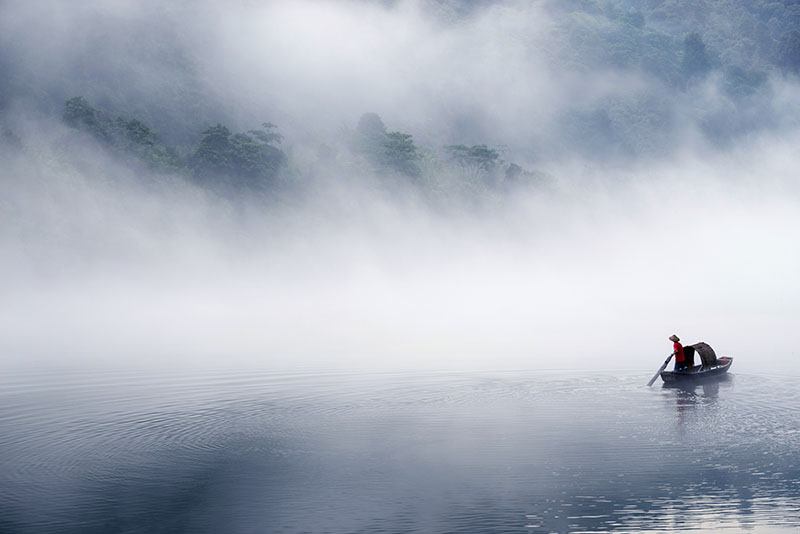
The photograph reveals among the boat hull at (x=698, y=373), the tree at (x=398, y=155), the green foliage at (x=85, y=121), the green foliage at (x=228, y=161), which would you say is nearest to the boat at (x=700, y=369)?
the boat hull at (x=698, y=373)

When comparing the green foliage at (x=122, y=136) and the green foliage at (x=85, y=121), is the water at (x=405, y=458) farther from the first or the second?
the green foliage at (x=85, y=121)

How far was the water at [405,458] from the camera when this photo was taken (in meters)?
22.4

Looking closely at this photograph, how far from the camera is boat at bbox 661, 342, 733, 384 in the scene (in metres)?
41.9

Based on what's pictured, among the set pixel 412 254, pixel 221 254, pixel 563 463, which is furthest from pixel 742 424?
pixel 412 254

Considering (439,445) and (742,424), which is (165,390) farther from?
(742,424)

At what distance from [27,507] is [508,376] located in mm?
26270

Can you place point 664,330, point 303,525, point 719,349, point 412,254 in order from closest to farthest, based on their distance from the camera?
1. point 303,525
2. point 719,349
3. point 664,330
4. point 412,254

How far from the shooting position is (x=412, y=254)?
187 meters

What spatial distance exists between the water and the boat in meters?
0.77

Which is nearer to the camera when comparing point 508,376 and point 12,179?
point 508,376

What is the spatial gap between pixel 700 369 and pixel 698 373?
1.63m

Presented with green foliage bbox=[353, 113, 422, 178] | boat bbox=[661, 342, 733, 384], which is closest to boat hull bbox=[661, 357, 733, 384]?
boat bbox=[661, 342, 733, 384]

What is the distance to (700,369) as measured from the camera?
144 feet

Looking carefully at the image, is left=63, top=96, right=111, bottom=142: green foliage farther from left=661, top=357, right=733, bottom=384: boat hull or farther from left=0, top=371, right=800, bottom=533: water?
left=661, top=357, right=733, bottom=384: boat hull
